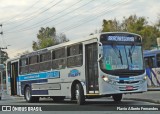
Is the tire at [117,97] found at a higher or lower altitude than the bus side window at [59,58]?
lower

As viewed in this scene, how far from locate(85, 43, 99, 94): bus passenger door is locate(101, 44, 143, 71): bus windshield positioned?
1.69 ft

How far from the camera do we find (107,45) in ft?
62.7

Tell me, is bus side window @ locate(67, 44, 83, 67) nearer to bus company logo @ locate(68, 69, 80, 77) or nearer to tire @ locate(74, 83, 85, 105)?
bus company logo @ locate(68, 69, 80, 77)

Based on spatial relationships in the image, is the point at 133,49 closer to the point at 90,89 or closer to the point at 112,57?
the point at 112,57

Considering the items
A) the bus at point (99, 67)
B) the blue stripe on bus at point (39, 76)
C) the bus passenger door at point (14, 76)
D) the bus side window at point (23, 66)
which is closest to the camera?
the bus at point (99, 67)

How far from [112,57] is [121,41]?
3.17 ft

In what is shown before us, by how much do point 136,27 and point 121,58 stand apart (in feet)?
175

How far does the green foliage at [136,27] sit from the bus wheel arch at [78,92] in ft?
158

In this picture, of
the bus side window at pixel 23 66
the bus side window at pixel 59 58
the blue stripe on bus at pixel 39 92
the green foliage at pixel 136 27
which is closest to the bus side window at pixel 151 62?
the bus side window at pixel 23 66

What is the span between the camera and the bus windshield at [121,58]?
18859mm

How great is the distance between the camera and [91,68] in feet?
64.2

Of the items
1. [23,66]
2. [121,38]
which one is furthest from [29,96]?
[121,38]

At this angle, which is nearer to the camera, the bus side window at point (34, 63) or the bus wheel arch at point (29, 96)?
the bus side window at point (34, 63)

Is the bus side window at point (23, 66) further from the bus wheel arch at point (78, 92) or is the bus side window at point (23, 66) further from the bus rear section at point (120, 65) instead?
the bus rear section at point (120, 65)
